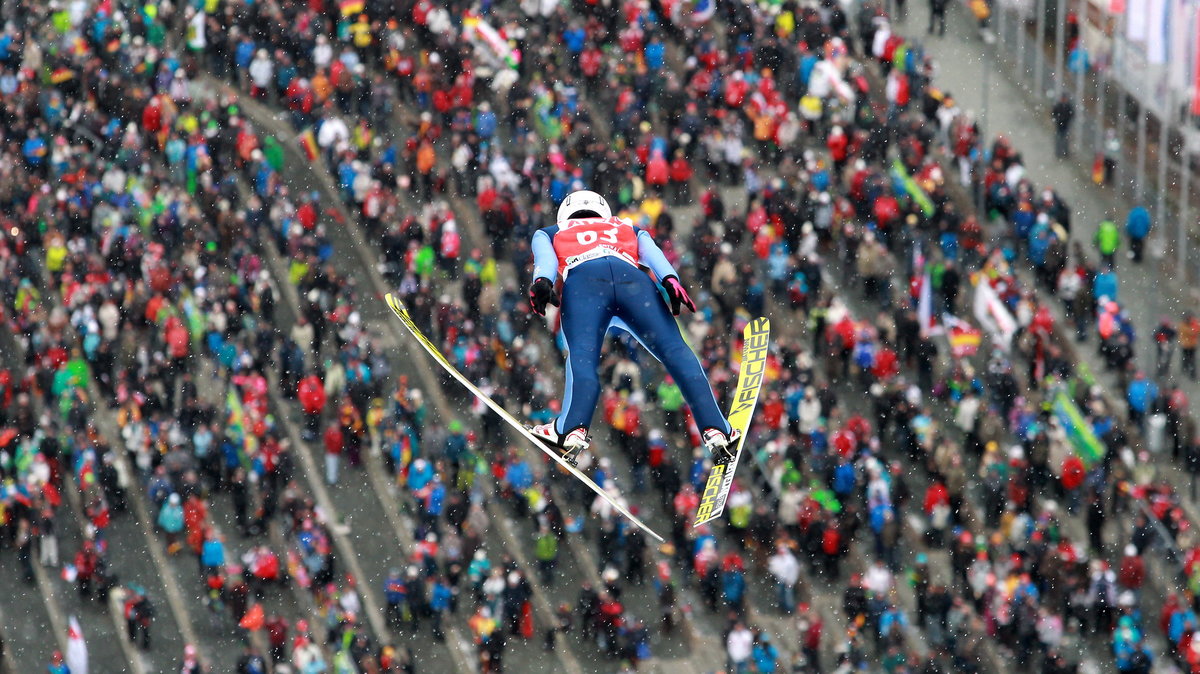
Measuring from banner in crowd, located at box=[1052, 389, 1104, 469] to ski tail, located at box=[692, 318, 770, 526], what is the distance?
11771 mm

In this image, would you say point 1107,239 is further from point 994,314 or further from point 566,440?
point 566,440

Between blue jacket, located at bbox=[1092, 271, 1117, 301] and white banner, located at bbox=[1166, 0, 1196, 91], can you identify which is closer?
blue jacket, located at bbox=[1092, 271, 1117, 301]

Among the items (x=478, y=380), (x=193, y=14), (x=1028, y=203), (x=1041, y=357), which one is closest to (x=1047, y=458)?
(x=1041, y=357)

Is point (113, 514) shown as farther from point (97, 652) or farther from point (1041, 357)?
point (1041, 357)

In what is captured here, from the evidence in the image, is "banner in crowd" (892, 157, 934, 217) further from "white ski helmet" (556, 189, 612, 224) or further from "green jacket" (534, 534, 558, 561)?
"white ski helmet" (556, 189, 612, 224)

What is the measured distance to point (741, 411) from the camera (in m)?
23.7

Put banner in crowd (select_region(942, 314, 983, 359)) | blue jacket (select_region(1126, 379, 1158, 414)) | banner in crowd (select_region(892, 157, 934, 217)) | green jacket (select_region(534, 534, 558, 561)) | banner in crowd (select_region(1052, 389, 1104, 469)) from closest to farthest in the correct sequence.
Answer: banner in crowd (select_region(1052, 389, 1104, 469)) → green jacket (select_region(534, 534, 558, 561)) → blue jacket (select_region(1126, 379, 1158, 414)) → banner in crowd (select_region(942, 314, 983, 359)) → banner in crowd (select_region(892, 157, 934, 217))

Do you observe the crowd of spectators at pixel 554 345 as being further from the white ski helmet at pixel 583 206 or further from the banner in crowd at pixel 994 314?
the white ski helmet at pixel 583 206

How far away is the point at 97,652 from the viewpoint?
117ft

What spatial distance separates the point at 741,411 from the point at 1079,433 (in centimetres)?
1246

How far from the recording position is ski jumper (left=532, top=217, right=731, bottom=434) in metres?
21.8

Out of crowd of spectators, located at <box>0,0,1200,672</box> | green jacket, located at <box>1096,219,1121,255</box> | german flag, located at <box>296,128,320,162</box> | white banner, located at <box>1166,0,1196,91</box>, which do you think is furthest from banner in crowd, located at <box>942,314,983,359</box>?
german flag, located at <box>296,128,320,162</box>

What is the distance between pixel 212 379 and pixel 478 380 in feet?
13.0

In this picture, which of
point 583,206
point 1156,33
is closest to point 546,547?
point 1156,33
